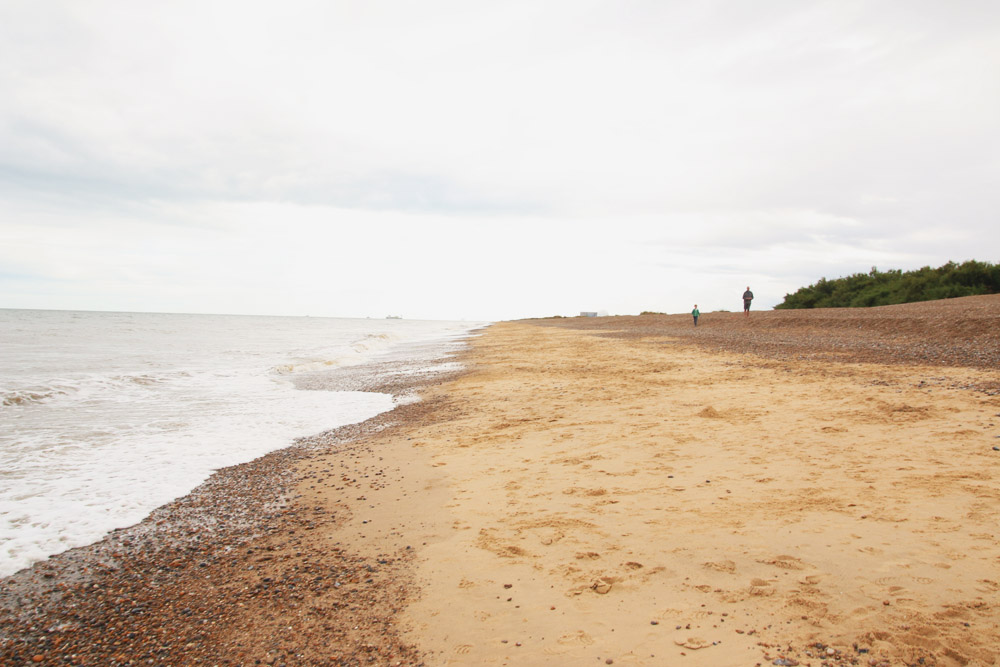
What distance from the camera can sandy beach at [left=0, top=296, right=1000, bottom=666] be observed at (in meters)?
3.02

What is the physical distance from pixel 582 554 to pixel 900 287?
45.6 metres

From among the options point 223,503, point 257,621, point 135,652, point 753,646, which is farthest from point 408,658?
point 223,503

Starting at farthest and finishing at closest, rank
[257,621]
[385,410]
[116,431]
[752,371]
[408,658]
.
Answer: [752,371] < [385,410] < [116,431] < [257,621] < [408,658]

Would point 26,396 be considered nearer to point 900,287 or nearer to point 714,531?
point 714,531

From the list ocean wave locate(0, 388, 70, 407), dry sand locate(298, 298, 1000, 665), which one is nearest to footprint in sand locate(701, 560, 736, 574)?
dry sand locate(298, 298, 1000, 665)

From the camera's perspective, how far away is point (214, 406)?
11.6m

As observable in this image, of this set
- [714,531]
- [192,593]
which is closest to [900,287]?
[714,531]

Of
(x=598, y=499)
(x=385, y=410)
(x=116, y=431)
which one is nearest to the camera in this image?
(x=598, y=499)

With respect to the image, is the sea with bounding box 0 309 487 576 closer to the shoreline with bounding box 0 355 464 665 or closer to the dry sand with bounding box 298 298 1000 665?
the shoreline with bounding box 0 355 464 665

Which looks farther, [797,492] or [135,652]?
[797,492]

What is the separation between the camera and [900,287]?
37969 millimetres

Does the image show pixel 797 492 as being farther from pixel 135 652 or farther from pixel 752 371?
pixel 752 371

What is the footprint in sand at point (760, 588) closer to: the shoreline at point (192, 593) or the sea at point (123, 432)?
the shoreline at point (192, 593)

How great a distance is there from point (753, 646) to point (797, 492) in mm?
2535
